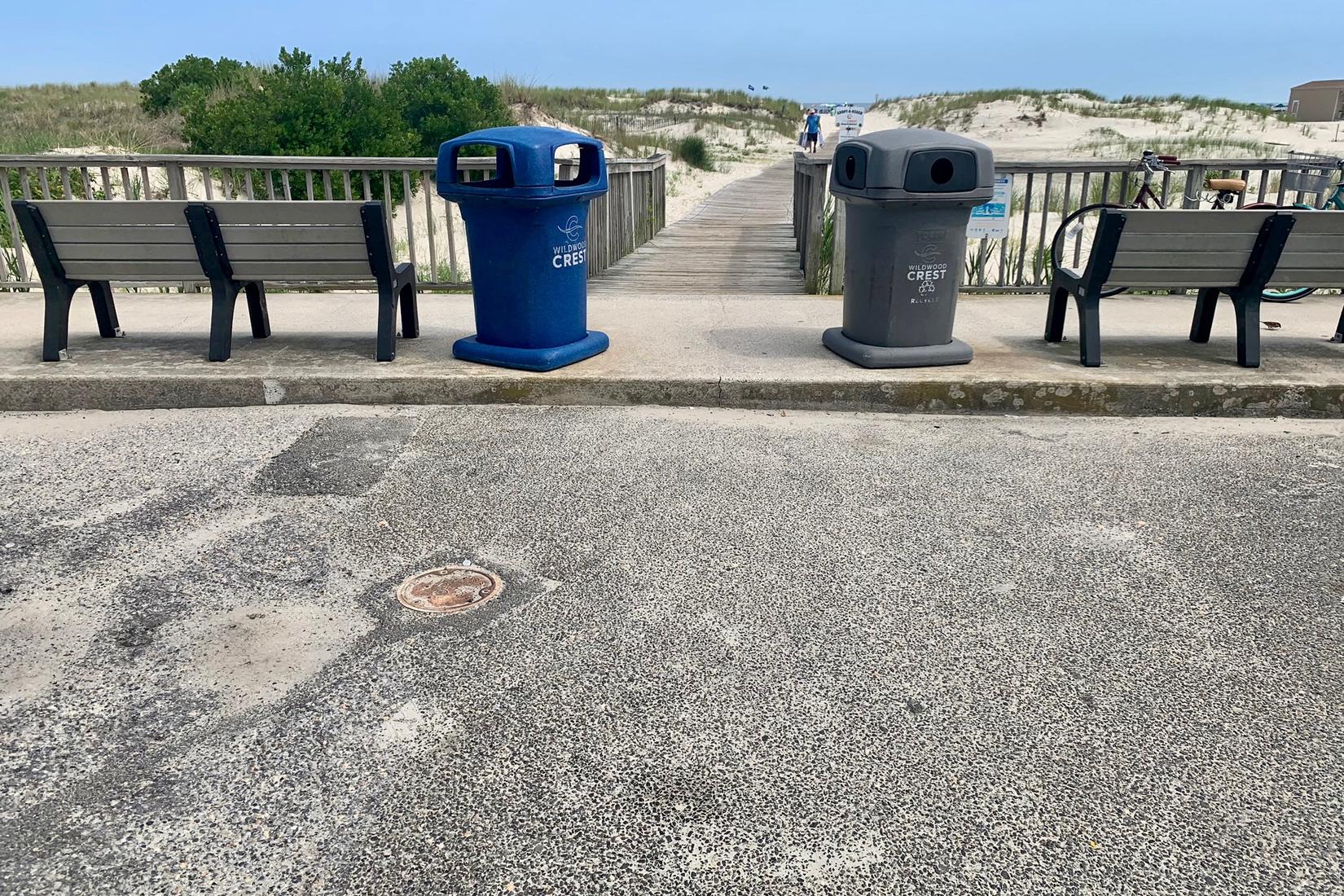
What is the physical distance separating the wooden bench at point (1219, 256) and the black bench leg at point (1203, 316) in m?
0.49

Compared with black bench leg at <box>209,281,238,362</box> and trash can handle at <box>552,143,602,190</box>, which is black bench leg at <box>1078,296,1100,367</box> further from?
black bench leg at <box>209,281,238,362</box>

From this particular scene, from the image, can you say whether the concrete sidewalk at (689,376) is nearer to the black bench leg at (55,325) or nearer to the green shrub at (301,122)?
the black bench leg at (55,325)

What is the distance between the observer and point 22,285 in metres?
8.09

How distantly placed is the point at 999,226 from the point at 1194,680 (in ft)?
19.8

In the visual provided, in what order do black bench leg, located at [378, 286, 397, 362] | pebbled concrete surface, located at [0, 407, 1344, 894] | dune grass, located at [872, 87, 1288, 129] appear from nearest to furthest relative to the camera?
pebbled concrete surface, located at [0, 407, 1344, 894] < black bench leg, located at [378, 286, 397, 362] < dune grass, located at [872, 87, 1288, 129]

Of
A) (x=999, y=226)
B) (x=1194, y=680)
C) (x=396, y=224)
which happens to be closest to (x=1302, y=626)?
(x=1194, y=680)

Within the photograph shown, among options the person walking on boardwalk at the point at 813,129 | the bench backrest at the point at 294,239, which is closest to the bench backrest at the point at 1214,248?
the bench backrest at the point at 294,239

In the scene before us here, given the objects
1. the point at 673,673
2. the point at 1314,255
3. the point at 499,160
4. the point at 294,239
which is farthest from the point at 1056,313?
the point at 294,239

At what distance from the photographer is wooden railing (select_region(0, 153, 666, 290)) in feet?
24.9

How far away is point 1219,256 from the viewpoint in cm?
579

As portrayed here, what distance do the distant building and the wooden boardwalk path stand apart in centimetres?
6169

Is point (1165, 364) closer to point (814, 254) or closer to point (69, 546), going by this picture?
point (814, 254)

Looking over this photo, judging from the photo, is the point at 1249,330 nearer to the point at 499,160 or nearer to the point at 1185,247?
the point at 1185,247

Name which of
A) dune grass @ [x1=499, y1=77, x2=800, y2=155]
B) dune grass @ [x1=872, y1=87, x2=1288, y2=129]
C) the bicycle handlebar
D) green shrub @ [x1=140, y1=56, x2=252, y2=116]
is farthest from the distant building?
the bicycle handlebar
